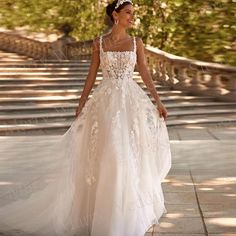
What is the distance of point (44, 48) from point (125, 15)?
1734cm

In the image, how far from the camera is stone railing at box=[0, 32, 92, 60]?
20.7m

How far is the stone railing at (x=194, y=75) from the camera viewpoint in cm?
1448

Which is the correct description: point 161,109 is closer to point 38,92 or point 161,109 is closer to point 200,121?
point 200,121

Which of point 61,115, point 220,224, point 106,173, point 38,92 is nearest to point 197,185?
point 220,224

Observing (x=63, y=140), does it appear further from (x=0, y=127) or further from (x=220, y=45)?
(x=220, y=45)

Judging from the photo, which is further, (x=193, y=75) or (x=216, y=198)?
(x=193, y=75)

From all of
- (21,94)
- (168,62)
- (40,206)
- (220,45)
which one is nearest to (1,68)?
(21,94)

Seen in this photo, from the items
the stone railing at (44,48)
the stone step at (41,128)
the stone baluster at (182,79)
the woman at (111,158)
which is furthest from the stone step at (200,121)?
the stone railing at (44,48)

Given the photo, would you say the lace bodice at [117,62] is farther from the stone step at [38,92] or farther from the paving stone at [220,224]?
the stone step at [38,92]

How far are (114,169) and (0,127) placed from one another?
695cm

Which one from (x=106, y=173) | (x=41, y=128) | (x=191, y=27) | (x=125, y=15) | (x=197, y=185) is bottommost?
(x=41, y=128)

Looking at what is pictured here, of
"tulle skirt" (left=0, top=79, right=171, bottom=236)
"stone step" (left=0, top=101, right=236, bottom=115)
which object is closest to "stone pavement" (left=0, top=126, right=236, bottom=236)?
"tulle skirt" (left=0, top=79, right=171, bottom=236)

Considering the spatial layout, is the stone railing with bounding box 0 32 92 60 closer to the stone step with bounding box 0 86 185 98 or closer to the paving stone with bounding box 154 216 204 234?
the stone step with bounding box 0 86 185 98

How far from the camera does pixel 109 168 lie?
4340 millimetres
